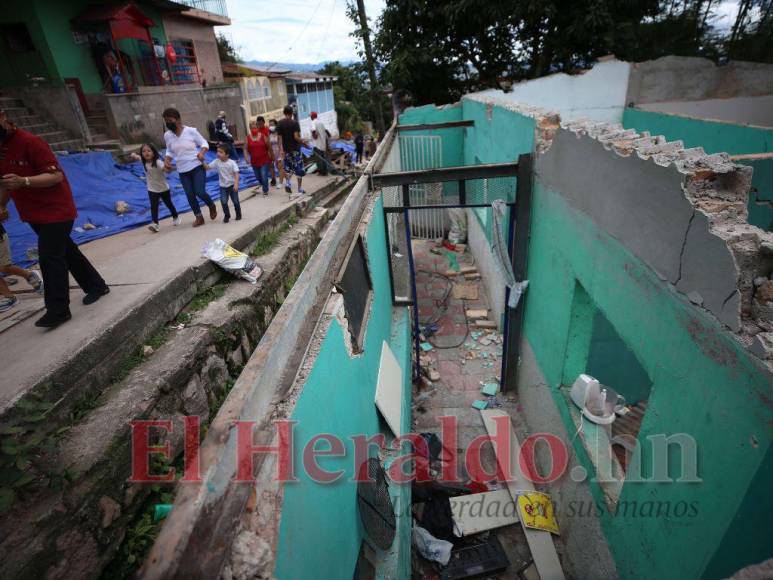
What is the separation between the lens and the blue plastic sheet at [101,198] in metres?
5.56

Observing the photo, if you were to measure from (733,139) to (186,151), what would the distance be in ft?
24.9

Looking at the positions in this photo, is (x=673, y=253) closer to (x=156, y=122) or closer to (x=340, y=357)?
(x=340, y=357)

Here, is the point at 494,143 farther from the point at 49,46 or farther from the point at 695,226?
the point at 49,46

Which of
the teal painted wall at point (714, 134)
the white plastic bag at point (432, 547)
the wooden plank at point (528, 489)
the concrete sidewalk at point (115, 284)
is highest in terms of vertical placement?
the teal painted wall at point (714, 134)

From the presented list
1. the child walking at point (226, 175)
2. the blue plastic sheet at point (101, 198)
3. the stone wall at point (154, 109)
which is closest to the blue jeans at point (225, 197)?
the child walking at point (226, 175)

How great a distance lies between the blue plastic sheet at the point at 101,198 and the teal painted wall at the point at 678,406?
21.4ft

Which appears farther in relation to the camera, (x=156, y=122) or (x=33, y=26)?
(x=156, y=122)

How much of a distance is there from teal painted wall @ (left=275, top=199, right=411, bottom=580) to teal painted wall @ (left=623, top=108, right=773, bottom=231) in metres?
4.17

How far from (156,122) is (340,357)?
11790mm

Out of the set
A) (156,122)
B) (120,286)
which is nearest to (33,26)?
(156,122)

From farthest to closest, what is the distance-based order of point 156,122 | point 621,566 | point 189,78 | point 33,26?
1. point 189,78
2. point 156,122
3. point 33,26
4. point 621,566

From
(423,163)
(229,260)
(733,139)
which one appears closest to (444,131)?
(423,163)

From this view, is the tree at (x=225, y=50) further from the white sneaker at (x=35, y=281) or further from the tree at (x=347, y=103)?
the white sneaker at (x=35, y=281)

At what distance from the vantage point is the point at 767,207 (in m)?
4.15
